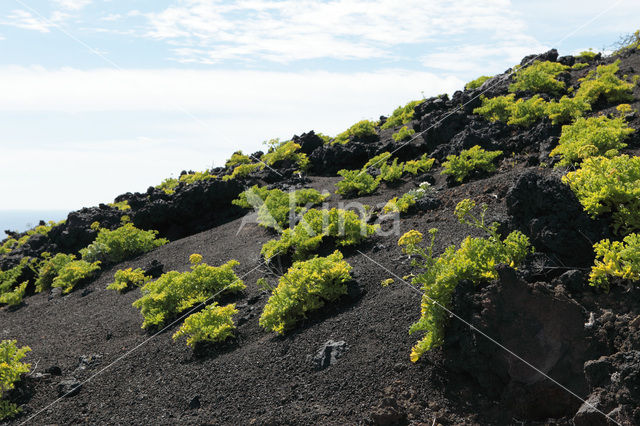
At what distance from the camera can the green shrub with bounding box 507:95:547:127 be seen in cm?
1450

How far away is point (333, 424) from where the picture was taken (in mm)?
4875

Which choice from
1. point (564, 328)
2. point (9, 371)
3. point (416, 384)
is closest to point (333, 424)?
point (416, 384)

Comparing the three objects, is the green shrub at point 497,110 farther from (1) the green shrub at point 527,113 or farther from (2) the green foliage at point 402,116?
(2) the green foliage at point 402,116

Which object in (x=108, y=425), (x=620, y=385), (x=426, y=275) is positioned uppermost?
(x=426, y=275)

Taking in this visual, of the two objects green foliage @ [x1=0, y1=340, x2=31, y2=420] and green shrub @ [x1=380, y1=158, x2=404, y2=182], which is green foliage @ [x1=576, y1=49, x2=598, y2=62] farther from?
green foliage @ [x1=0, y1=340, x2=31, y2=420]

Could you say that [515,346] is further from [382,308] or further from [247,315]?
[247,315]

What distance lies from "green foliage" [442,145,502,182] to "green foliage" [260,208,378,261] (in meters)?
3.06

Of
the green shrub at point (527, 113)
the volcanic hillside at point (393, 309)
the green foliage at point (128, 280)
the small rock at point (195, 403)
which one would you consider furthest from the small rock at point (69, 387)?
the green shrub at point (527, 113)

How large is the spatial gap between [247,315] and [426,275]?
373cm

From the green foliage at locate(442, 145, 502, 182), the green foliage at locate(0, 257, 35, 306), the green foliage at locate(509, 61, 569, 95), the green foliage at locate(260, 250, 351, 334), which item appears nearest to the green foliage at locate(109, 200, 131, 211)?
the green foliage at locate(0, 257, 35, 306)

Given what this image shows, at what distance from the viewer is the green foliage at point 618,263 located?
4621mm

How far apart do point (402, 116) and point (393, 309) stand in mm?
17451

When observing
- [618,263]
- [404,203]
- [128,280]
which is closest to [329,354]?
[618,263]

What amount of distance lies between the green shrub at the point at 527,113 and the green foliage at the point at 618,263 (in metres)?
10.3
